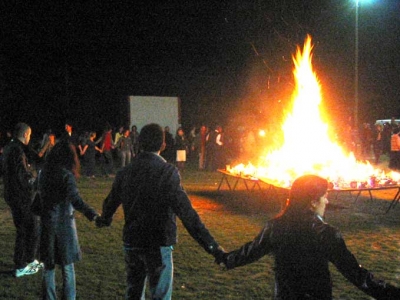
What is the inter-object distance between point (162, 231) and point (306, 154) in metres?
10.3

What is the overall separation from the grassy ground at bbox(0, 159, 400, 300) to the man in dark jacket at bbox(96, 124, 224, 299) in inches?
70.7

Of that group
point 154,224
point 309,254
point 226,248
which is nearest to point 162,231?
point 154,224

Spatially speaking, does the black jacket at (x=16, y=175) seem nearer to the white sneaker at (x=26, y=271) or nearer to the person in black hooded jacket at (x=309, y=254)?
the white sneaker at (x=26, y=271)

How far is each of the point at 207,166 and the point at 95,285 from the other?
1527cm

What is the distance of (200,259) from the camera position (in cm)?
723

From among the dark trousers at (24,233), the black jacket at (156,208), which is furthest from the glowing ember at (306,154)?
the black jacket at (156,208)

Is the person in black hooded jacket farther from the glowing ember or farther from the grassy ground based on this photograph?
the glowing ember

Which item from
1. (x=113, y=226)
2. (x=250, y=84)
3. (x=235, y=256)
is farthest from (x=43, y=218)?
(x=250, y=84)

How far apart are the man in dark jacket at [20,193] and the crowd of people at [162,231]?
137 centimetres

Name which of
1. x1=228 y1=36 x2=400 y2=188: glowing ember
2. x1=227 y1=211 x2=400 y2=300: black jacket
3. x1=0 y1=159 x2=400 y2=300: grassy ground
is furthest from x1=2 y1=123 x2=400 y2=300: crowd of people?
x1=228 y1=36 x2=400 y2=188: glowing ember

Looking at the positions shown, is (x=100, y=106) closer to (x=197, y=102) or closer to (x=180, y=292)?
(x=197, y=102)

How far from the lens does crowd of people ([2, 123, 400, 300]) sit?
3168 millimetres

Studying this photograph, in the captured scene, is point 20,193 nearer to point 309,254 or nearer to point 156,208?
point 156,208

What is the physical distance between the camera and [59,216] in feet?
15.8
